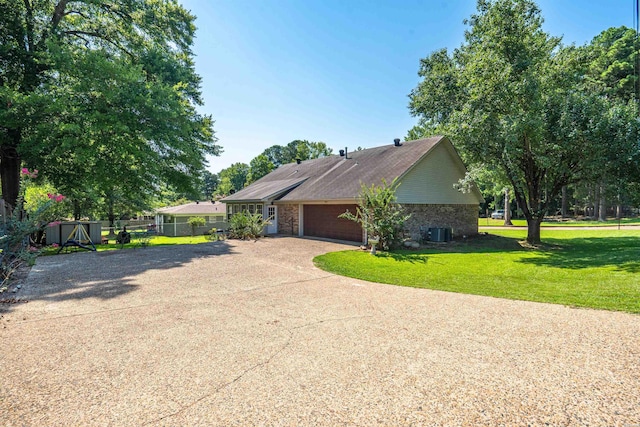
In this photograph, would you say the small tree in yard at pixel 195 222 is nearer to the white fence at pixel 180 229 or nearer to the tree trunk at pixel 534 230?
the white fence at pixel 180 229

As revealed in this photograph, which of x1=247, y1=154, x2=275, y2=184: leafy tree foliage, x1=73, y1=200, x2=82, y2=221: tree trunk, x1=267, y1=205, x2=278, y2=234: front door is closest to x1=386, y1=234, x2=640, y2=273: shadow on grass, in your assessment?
x1=267, y1=205, x2=278, y2=234: front door

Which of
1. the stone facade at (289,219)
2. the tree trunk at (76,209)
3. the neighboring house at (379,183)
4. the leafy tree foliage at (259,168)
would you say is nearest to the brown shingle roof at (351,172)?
the neighboring house at (379,183)

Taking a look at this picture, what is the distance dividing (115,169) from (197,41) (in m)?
10.7

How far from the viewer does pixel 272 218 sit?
21.6m

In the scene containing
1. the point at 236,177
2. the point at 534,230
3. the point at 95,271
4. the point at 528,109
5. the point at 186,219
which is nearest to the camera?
the point at 95,271

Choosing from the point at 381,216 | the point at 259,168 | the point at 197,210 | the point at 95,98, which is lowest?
the point at 381,216

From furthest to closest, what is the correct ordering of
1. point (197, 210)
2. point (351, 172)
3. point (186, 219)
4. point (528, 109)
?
point (197, 210)
point (186, 219)
point (351, 172)
point (528, 109)

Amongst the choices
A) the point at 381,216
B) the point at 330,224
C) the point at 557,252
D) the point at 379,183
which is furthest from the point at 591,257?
the point at 330,224

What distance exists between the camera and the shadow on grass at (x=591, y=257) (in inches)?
396

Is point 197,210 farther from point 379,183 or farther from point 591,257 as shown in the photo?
point 591,257

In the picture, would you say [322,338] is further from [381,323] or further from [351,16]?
[351,16]

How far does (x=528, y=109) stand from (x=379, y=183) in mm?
6802

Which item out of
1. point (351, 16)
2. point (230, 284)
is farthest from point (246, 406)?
point (351, 16)

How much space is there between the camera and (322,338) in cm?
448
